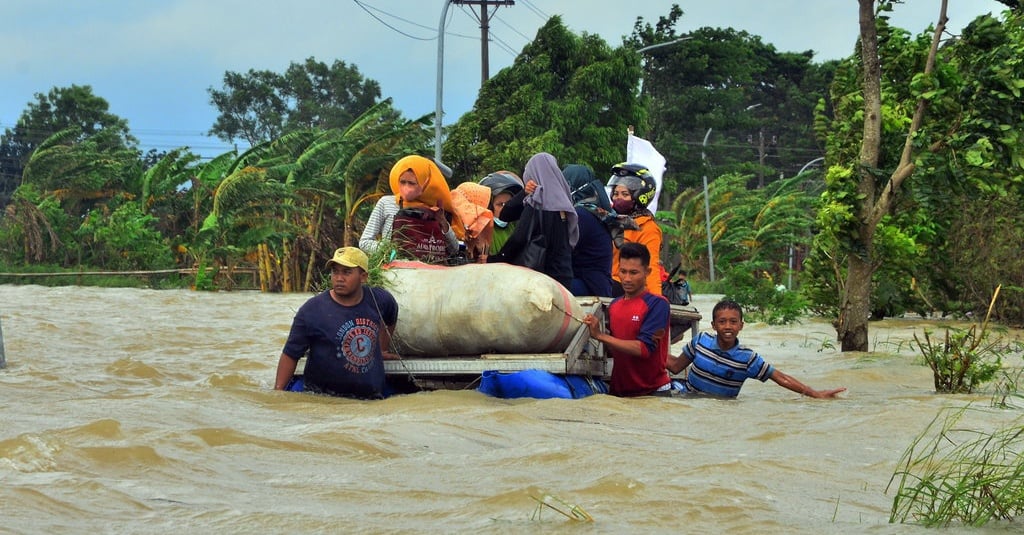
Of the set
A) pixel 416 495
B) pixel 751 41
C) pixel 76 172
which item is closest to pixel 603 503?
pixel 416 495

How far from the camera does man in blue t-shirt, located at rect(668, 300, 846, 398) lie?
766cm

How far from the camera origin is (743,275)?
2106cm

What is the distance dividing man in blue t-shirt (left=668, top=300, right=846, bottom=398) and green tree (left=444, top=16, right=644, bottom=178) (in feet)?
79.3

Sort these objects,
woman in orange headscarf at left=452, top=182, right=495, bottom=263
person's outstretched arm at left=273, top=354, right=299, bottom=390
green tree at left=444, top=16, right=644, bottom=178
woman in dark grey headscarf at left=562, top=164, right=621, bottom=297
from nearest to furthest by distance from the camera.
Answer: person's outstretched arm at left=273, top=354, right=299, bottom=390
woman in dark grey headscarf at left=562, top=164, right=621, bottom=297
woman in orange headscarf at left=452, top=182, right=495, bottom=263
green tree at left=444, top=16, right=644, bottom=178

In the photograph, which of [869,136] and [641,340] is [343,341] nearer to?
[641,340]

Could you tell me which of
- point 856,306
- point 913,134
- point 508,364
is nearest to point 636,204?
point 508,364

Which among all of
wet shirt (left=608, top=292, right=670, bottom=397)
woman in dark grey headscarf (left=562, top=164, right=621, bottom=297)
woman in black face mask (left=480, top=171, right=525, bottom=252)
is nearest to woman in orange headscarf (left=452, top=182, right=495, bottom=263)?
woman in black face mask (left=480, top=171, right=525, bottom=252)

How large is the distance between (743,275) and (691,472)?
16.2 m

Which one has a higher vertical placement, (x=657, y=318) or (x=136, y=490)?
(x=657, y=318)

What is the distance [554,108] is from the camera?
110ft

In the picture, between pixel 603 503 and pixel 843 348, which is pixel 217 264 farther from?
pixel 603 503

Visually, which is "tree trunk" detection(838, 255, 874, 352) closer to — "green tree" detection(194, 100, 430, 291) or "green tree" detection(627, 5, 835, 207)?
"green tree" detection(194, 100, 430, 291)

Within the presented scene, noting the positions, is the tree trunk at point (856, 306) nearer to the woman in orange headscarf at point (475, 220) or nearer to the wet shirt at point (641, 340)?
the woman in orange headscarf at point (475, 220)

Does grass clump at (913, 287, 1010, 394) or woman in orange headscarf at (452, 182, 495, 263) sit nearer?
grass clump at (913, 287, 1010, 394)
